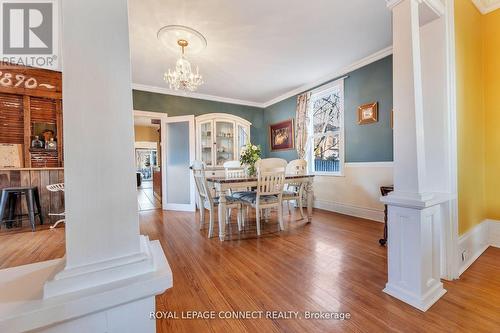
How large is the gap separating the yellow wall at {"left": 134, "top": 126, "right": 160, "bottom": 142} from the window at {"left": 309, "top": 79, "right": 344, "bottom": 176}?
7.02m

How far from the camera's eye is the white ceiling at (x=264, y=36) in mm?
2266

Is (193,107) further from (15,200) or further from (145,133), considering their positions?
(145,133)

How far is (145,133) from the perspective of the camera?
351 inches

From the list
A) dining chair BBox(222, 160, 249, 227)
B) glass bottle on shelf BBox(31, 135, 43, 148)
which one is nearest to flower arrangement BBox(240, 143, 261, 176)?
dining chair BBox(222, 160, 249, 227)

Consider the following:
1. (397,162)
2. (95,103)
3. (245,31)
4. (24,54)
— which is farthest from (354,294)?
(24,54)

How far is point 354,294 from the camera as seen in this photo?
1.55 meters

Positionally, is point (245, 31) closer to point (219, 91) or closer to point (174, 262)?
point (219, 91)

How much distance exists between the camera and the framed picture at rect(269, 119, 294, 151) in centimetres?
512

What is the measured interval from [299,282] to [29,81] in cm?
526

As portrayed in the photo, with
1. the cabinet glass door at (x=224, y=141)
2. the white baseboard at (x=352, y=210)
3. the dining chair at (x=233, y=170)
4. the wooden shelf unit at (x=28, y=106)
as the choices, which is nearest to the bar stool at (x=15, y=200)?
the wooden shelf unit at (x=28, y=106)

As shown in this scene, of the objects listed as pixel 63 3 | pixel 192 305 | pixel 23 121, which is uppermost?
pixel 23 121

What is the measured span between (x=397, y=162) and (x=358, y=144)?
221 centimetres

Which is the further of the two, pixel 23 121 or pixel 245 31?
pixel 23 121

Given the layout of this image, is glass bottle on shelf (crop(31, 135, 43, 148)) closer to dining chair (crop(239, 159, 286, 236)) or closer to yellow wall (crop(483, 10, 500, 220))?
dining chair (crop(239, 159, 286, 236))
